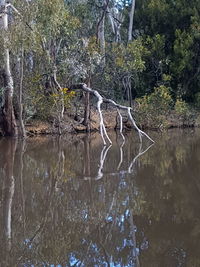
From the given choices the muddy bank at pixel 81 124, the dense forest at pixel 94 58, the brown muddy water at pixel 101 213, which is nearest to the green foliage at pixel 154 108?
the dense forest at pixel 94 58

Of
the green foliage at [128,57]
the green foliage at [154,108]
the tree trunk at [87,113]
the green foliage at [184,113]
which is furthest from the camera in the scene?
the green foliage at [184,113]

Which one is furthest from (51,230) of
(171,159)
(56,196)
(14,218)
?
(171,159)

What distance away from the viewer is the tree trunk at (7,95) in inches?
601

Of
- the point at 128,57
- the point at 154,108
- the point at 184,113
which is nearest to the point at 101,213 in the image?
the point at 154,108

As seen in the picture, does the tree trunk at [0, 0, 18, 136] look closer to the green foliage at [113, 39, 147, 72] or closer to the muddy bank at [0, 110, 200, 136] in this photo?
the muddy bank at [0, 110, 200, 136]

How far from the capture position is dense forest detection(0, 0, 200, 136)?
15203 millimetres

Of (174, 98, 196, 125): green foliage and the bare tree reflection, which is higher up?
(174, 98, 196, 125): green foliage

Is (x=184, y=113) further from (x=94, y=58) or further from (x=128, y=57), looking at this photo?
(x=94, y=58)

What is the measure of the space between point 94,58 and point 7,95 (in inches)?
177

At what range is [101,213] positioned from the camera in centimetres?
519

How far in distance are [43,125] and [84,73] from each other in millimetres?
3059

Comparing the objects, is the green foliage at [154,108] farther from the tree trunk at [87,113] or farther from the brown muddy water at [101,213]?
the brown muddy water at [101,213]

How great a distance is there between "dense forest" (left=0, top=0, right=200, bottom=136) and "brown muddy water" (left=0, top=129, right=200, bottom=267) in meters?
7.03

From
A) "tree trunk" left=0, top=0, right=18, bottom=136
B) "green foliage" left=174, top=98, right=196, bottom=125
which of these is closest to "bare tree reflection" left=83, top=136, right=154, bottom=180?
"tree trunk" left=0, top=0, right=18, bottom=136
